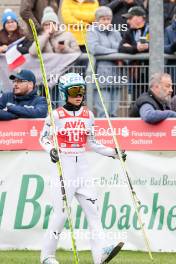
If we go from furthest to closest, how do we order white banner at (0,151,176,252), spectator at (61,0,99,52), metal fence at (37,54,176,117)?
1. spectator at (61,0,99,52)
2. metal fence at (37,54,176,117)
3. white banner at (0,151,176,252)

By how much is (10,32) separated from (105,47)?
158 centimetres

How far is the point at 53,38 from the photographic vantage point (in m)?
14.6

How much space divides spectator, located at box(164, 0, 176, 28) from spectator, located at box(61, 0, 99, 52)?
4.75ft

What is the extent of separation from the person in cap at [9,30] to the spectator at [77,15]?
2.55 ft

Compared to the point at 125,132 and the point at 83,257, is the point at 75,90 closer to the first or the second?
the point at 125,132

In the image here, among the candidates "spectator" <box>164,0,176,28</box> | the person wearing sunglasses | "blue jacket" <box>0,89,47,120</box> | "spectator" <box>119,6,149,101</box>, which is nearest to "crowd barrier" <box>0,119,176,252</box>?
"blue jacket" <box>0,89,47,120</box>

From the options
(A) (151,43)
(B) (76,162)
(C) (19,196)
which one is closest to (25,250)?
(C) (19,196)

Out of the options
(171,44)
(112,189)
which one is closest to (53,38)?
(171,44)

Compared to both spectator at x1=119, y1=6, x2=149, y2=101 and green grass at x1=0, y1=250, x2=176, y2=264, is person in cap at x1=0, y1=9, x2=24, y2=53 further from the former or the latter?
green grass at x1=0, y1=250, x2=176, y2=264

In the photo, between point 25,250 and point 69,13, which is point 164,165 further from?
point 69,13

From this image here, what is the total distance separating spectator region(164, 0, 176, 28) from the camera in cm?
1586

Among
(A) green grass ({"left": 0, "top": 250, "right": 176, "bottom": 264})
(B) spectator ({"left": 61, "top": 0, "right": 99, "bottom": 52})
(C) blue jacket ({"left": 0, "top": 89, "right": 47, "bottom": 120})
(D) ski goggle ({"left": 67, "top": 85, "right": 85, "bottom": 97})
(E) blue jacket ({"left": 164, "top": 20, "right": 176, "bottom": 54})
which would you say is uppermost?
(B) spectator ({"left": 61, "top": 0, "right": 99, "bottom": 52})

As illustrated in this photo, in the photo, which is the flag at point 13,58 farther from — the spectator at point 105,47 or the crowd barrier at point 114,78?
the spectator at point 105,47

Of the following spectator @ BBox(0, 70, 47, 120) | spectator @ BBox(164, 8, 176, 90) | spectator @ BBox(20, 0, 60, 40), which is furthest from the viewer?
spectator @ BBox(20, 0, 60, 40)
